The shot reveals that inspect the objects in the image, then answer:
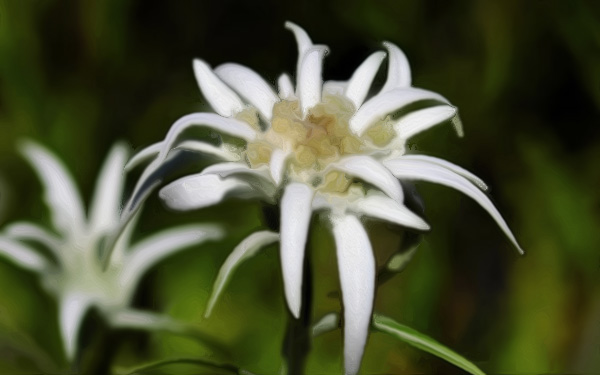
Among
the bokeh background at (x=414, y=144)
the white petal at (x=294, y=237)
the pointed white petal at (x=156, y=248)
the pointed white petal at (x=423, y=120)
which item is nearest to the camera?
the white petal at (x=294, y=237)

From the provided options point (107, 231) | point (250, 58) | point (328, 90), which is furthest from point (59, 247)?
point (250, 58)

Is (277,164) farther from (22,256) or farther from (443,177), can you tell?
(22,256)

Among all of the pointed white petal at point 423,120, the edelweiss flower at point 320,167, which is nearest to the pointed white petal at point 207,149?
the edelweiss flower at point 320,167

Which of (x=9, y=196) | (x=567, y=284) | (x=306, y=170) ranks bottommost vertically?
(x=567, y=284)

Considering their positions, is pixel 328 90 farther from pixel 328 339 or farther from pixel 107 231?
pixel 328 339

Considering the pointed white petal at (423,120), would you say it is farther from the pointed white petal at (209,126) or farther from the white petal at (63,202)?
the white petal at (63,202)

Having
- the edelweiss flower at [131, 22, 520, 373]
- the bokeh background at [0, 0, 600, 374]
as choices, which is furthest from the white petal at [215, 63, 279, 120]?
the bokeh background at [0, 0, 600, 374]

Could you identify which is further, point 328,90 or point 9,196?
point 9,196

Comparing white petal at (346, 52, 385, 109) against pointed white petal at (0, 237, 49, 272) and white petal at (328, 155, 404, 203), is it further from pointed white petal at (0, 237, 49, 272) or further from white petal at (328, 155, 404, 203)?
pointed white petal at (0, 237, 49, 272)
